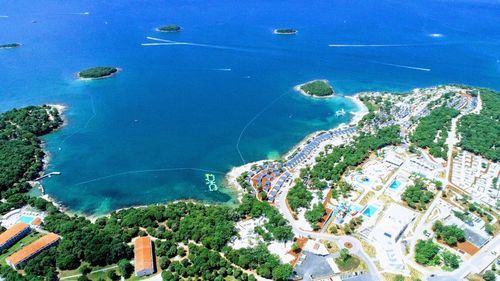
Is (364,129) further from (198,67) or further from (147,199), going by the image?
(198,67)

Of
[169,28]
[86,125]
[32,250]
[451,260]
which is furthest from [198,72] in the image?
[451,260]

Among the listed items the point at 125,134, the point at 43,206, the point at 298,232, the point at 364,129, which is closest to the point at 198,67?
the point at 125,134

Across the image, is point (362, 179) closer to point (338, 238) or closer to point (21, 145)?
point (338, 238)

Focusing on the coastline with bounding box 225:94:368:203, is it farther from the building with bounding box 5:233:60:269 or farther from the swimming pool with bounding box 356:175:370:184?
the building with bounding box 5:233:60:269

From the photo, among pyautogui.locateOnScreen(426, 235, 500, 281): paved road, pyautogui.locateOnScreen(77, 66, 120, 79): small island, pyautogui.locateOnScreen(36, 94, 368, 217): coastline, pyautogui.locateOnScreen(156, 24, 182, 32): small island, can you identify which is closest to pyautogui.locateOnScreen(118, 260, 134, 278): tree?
pyautogui.locateOnScreen(36, 94, 368, 217): coastline

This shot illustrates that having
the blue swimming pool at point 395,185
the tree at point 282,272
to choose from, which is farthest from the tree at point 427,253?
the tree at point 282,272

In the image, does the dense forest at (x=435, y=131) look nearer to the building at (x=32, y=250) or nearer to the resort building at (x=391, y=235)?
the resort building at (x=391, y=235)
